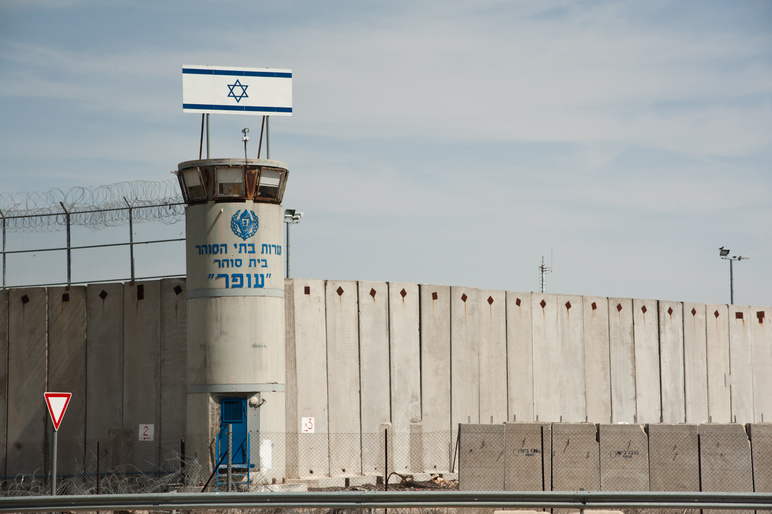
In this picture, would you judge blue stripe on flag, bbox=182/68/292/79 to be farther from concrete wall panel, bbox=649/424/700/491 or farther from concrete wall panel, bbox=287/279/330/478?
concrete wall panel, bbox=649/424/700/491

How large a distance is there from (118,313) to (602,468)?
10998mm

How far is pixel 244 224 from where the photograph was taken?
61.4 feet

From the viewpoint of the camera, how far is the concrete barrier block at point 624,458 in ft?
54.5

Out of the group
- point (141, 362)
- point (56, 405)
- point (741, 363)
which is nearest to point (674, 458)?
point (56, 405)

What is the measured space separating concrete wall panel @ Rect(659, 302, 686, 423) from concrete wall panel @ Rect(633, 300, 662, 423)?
262 mm

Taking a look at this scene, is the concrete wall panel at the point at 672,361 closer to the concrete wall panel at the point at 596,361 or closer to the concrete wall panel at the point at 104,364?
the concrete wall panel at the point at 596,361

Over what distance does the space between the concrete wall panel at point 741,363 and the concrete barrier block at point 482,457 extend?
1490cm

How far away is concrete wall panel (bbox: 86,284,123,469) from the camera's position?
2044cm

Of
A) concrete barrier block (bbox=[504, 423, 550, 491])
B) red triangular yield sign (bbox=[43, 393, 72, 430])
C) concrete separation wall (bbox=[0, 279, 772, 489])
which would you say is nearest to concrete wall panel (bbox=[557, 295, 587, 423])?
concrete separation wall (bbox=[0, 279, 772, 489])

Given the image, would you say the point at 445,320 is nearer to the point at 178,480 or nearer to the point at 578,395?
the point at 578,395

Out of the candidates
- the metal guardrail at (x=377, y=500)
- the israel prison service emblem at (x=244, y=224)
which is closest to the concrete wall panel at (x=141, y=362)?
the israel prison service emblem at (x=244, y=224)

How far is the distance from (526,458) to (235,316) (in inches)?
249

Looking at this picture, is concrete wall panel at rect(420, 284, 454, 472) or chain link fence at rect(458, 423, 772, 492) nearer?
chain link fence at rect(458, 423, 772, 492)

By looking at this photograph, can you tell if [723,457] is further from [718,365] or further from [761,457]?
[718,365]
